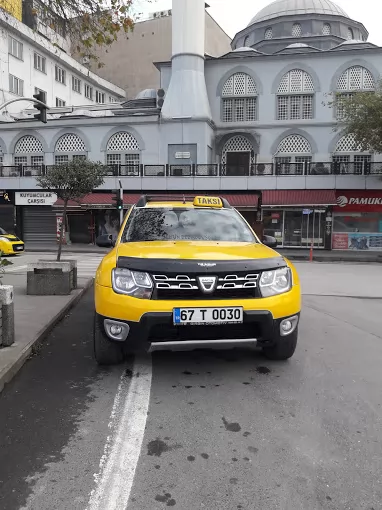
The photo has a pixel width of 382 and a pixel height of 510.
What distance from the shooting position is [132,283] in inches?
161

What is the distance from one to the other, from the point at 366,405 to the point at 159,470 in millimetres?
1984

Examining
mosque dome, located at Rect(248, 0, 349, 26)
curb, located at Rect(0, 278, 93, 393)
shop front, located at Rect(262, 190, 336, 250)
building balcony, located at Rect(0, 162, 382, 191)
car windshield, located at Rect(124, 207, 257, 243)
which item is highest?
mosque dome, located at Rect(248, 0, 349, 26)

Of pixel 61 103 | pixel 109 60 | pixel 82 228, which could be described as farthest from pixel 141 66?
pixel 82 228

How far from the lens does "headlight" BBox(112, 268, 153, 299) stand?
4.03 m

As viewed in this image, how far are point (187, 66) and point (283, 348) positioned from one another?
98.9 ft

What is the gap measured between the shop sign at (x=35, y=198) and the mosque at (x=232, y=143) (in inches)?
6.9

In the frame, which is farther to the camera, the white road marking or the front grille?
the front grille

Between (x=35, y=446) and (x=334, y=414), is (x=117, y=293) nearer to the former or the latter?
(x=35, y=446)

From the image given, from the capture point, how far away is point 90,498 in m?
2.48

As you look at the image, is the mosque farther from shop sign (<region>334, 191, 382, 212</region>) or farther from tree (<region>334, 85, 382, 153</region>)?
tree (<region>334, 85, 382, 153</region>)

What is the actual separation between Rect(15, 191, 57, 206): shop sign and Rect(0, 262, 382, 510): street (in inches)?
1034

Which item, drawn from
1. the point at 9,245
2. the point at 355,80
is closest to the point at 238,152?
the point at 355,80

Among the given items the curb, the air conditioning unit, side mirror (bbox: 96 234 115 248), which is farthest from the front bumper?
the air conditioning unit

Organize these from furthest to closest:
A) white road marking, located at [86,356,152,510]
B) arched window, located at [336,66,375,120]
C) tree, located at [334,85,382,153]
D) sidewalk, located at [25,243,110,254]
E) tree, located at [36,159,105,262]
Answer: arched window, located at [336,66,375,120] < sidewalk, located at [25,243,110,254] < tree, located at [334,85,382,153] < tree, located at [36,159,105,262] < white road marking, located at [86,356,152,510]
